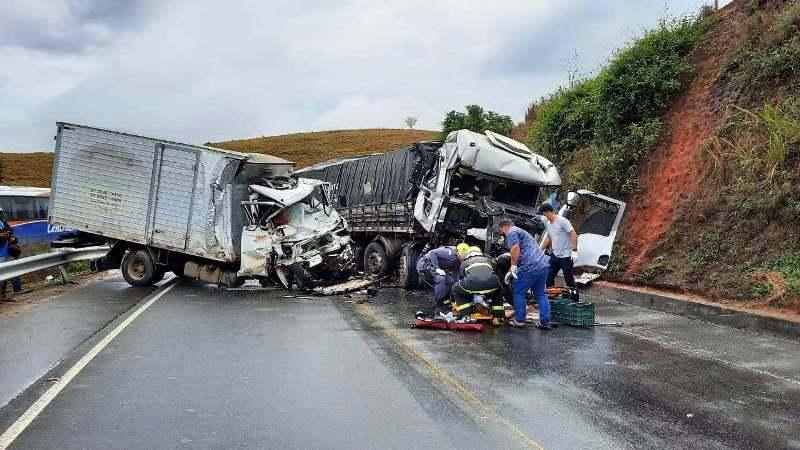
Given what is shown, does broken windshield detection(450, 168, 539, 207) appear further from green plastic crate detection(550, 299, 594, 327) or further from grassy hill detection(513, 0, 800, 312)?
green plastic crate detection(550, 299, 594, 327)

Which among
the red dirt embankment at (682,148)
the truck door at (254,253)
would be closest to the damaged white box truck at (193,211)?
the truck door at (254,253)

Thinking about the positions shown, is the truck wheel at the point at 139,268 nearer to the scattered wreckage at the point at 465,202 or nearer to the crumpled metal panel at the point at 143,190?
the crumpled metal panel at the point at 143,190

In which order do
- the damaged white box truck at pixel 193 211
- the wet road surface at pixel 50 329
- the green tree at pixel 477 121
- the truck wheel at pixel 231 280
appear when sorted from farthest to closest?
the green tree at pixel 477 121
the truck wheel at pixel 231 280
the damaged white box truck at pixel 193 211
the wet road surface at pixel 50 329

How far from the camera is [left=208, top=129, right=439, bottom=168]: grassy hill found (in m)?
64.2

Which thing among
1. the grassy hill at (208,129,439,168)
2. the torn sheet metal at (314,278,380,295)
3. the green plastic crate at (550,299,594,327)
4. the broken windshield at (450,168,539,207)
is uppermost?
the grassy hill at (208,129,439,168)

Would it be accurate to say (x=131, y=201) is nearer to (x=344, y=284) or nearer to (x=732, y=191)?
(x=344, y=284)

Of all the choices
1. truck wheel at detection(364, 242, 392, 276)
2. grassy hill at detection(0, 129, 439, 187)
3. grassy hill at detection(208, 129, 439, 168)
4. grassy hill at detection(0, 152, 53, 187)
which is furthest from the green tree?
grassy hill at detection(0, 152, 53, 187)

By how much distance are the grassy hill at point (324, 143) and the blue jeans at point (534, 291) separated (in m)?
51.5

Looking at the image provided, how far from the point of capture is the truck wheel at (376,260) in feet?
46.6

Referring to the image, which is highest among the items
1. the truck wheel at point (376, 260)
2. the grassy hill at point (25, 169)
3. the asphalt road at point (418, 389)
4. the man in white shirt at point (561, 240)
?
the grassy hill at point (25, 169)

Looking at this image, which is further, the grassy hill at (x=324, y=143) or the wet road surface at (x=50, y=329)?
the grassy hill at (x=324, y=143)

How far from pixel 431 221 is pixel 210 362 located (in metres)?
6.68

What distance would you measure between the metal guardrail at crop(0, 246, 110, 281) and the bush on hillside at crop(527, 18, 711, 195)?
443 inches

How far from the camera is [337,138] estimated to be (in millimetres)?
78125
